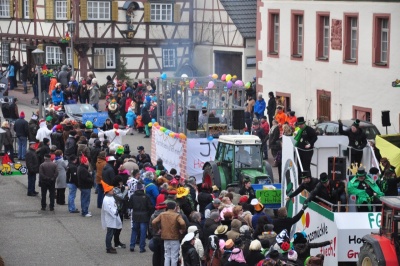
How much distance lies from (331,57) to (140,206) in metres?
16.5

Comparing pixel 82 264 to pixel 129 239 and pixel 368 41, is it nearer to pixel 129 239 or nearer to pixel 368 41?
pixel 129 239

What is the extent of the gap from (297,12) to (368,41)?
4925 mm

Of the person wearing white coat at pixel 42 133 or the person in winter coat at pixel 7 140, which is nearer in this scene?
the person wearing white coat at pixel 42 133

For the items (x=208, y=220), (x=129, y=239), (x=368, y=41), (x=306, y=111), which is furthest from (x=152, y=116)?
(x=208, y=220)

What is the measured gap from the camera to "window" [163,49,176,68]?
2162 inches

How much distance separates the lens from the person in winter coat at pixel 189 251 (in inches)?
762

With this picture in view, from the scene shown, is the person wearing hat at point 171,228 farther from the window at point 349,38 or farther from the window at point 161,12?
the window at point 161,12

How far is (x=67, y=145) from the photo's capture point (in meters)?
32.1

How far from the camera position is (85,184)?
89.1ft

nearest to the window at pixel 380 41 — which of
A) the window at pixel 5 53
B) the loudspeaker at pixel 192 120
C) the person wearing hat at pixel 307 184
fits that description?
the loudspeaker at pixel 192 120

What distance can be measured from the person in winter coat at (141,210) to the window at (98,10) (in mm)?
30134

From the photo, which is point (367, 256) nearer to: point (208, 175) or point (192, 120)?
point (208, 175)

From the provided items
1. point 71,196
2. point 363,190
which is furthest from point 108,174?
point 363,190

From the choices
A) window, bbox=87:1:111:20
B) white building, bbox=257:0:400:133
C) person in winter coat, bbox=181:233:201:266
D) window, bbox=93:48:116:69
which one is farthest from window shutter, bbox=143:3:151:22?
person in winter coat, bbox=181:233:201:266
